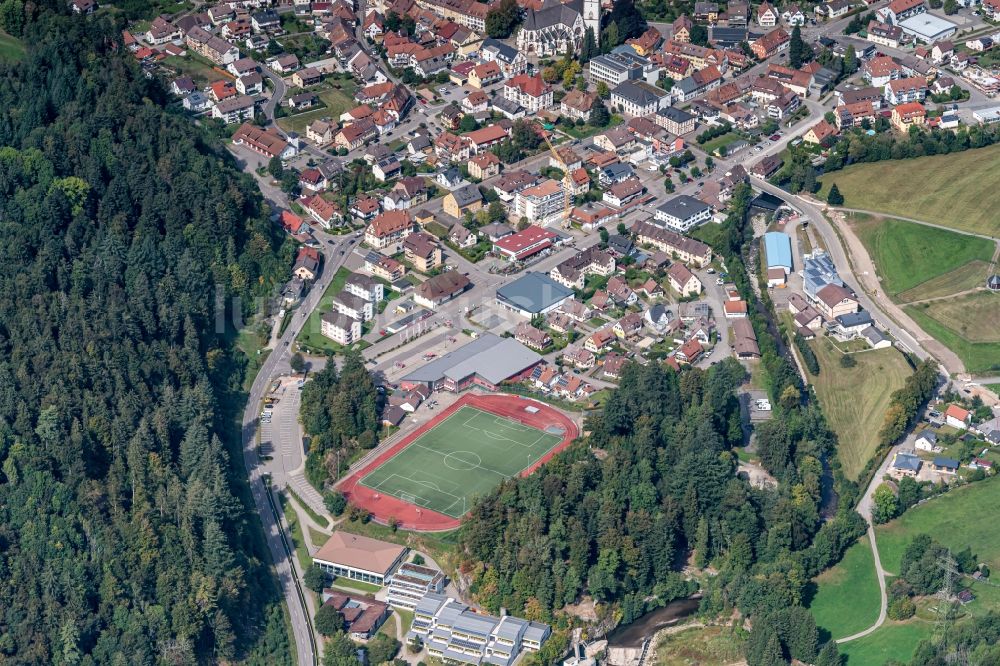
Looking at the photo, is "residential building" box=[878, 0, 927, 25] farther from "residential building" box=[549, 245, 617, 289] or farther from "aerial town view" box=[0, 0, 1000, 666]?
"residential building" box=[549, 245, 617, 289]

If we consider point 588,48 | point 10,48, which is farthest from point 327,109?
point 10,48

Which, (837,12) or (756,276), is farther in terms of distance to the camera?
(837,12)

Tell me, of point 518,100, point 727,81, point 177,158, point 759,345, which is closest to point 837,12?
point 727,81

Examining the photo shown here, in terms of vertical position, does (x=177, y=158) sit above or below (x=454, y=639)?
above

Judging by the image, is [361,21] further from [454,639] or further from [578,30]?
[454,639]

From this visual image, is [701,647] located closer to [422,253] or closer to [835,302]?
[835,302]

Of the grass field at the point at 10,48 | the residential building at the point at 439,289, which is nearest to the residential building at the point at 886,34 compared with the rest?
the residential building at the point at 439,289

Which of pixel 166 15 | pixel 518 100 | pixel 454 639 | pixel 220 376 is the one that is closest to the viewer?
pixel 454 639
